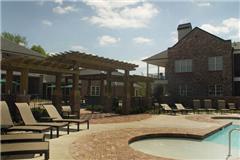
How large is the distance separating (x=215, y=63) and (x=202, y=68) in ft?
5.09

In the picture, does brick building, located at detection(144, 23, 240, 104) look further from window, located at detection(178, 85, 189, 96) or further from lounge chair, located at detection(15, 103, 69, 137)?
lounge chair, located at detection(15, 103, 69, 137)

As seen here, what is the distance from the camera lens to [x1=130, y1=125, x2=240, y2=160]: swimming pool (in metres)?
8.33

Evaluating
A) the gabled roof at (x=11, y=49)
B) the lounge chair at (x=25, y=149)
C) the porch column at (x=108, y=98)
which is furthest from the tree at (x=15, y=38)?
the lounge chair at (x=25, y=149)

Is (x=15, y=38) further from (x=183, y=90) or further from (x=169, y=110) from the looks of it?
(x=169, y=110)

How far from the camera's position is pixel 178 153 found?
859cm

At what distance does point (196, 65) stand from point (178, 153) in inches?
898

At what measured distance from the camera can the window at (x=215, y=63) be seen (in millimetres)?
28309

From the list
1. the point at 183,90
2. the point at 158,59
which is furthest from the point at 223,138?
the point at 158,59

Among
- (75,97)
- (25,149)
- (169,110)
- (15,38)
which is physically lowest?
(169,110)

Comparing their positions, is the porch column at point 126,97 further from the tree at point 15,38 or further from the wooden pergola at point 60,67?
the tree at point 15,38

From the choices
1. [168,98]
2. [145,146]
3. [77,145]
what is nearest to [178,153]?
[145,146]

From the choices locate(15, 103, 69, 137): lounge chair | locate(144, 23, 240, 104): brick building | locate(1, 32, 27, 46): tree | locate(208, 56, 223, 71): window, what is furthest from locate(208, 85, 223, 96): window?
locate(1, 32, 27, 46): tree

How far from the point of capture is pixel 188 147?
9.34 m

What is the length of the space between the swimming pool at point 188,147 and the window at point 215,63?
18815 millimetres
